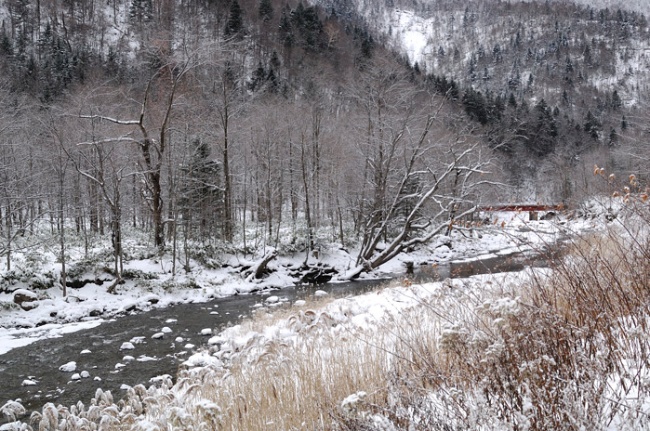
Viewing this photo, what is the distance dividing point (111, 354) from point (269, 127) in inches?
757

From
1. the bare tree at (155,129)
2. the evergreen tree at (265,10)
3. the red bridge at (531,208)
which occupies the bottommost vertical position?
the red bridge at (531,208)

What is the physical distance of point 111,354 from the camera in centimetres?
1064

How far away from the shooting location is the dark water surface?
27.6ft

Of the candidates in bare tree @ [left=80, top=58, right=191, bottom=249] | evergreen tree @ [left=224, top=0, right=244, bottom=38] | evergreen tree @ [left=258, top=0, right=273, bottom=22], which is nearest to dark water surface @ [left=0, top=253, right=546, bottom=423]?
bare tree @ [left=80, top=58, right=191, bottom=249]

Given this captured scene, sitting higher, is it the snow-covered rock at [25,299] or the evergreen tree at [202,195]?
the evergreen tree at [202,195]

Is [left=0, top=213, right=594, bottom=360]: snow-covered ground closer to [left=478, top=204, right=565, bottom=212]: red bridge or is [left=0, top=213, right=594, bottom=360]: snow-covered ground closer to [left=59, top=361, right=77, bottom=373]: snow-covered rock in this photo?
[left=478, top=204, right=565, bottom=212]: red bridge

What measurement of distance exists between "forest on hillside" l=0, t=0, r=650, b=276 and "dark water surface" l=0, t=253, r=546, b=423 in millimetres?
4215

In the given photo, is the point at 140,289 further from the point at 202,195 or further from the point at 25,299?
the point at 202,195

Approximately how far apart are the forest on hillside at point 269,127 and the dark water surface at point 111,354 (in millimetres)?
4215

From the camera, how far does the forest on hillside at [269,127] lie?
19.9 metres

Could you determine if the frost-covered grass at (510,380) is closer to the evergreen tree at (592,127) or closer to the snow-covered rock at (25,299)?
the snow-covered rock at (25,299)

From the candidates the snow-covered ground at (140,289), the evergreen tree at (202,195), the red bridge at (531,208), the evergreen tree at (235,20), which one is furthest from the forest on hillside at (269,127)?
the snow-covered ground at (140,289)

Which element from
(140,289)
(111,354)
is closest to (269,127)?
(140,289)

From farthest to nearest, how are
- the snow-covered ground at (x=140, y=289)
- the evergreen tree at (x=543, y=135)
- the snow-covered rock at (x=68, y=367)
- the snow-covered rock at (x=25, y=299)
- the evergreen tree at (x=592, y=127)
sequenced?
the evergreen tree at (x=592, y=127)
the evergreen tree at (x=543, y=135)
the snow-covered rock at (x=25, y=299)
the snow-covered ground at (x=140, y=289)
the snow-covered rock at (x=68, y=367)
